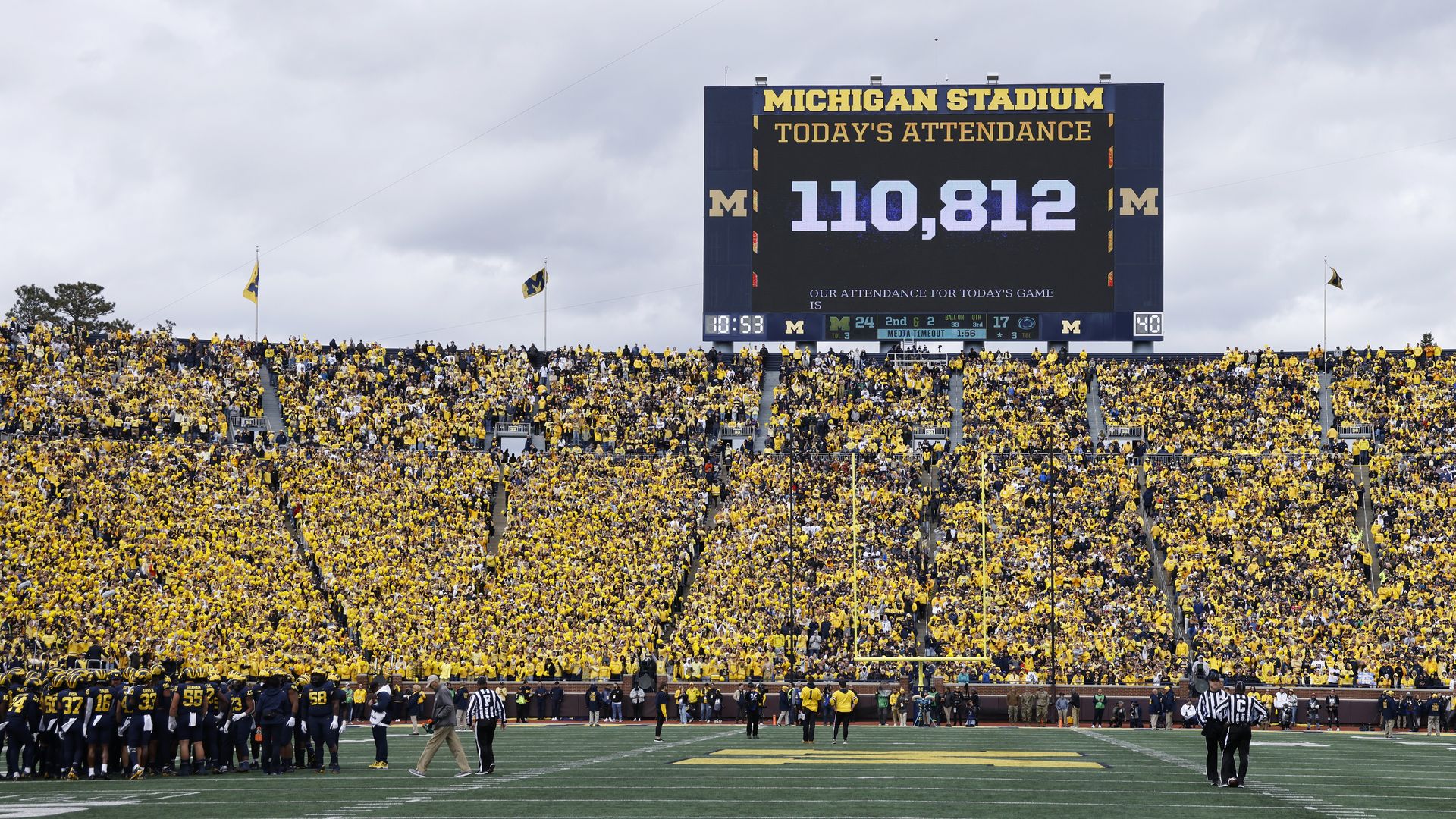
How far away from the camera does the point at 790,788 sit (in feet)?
52.7

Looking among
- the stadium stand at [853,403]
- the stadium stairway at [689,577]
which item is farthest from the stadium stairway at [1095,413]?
the stadium stairway at [689,577]

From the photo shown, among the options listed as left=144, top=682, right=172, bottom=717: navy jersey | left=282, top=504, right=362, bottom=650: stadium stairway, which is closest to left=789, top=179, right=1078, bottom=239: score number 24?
left=282, top=504, right=362, bottom=650: stadium stairway

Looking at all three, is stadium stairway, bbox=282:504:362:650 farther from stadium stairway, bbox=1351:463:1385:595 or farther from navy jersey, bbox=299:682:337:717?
stadium stairway, bbox=1351:463:1385:595

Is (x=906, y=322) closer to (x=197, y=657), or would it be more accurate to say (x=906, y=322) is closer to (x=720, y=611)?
(x=720, y=611)

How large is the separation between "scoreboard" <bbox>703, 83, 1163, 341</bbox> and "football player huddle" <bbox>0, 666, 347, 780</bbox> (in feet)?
75.4

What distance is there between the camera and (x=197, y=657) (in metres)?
33.7

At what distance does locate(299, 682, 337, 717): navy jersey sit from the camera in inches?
723

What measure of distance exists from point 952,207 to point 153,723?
26.9m

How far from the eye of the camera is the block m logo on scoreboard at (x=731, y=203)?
40.5 m

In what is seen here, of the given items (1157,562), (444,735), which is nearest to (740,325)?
(1157,562)

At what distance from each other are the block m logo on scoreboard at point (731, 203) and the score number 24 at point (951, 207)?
123 centimetres

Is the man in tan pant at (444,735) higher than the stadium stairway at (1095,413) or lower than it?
lower

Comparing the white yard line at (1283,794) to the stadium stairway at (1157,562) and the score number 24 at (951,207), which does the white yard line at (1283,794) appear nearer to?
the stadium stairway at (1157,562)

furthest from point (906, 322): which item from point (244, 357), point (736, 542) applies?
point (244, 357)
